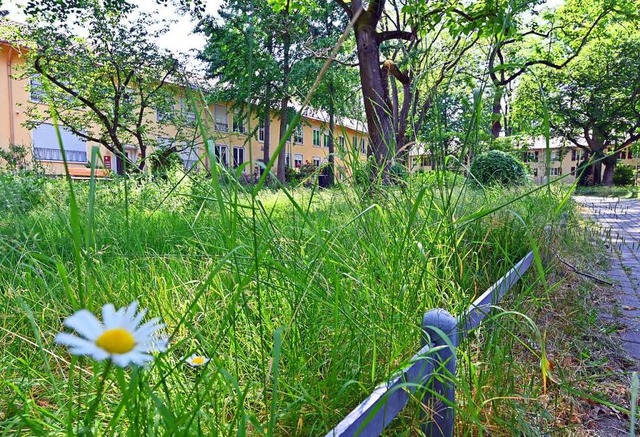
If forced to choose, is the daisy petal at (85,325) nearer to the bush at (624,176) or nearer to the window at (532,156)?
the window at (532,156)

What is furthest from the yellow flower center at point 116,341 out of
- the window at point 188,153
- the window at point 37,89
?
the window at point 188,153

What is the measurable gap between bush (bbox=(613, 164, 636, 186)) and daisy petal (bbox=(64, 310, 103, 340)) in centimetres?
3207

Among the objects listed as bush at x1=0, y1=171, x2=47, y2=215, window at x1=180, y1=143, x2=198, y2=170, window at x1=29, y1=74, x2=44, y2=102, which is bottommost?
bush at x1=0, y1=171, x2=47, y2=215

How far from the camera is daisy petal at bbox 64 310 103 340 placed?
27 centimetres

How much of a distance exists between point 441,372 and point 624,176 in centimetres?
3193

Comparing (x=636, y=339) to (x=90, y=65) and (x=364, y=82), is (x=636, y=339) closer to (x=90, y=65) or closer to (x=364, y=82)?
(x=364, y=82)

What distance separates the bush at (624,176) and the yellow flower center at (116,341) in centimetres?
3205

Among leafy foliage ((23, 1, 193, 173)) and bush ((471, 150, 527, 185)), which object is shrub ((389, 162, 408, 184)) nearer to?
bush ((471, 150, 527, 185))

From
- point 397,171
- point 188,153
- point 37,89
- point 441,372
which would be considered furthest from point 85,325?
point 397,171

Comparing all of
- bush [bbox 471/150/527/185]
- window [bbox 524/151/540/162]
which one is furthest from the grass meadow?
bush [bbox 471/150/527/185]

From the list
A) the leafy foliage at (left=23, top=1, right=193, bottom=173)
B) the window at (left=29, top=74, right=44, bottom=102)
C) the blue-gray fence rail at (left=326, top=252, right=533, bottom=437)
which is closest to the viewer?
the blue-gray fence rail at (left=326, top=252, right=533, bottom=437)

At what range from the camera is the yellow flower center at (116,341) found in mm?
284

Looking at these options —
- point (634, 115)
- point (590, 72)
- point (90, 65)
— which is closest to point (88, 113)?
point (90, 65)

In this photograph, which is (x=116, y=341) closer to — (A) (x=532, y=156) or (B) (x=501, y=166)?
(A) (x=532, y=156)
